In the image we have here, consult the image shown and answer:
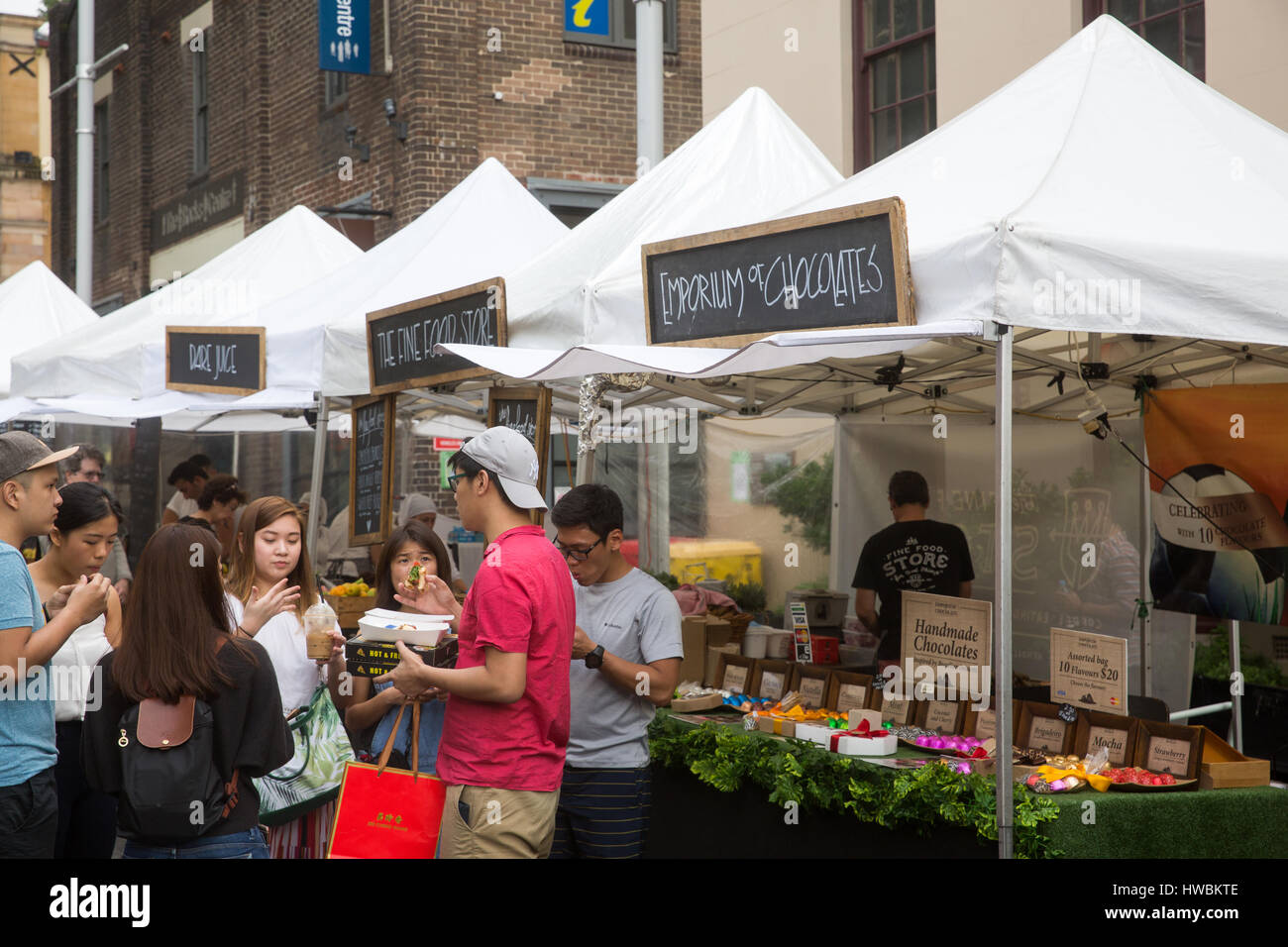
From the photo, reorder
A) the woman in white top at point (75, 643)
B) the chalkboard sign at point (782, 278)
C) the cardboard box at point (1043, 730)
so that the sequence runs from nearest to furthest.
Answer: the woman in white top at point (75, 643)
the chalkboard sign at point (782, 278)
the cardboard box at point (1043, 730)

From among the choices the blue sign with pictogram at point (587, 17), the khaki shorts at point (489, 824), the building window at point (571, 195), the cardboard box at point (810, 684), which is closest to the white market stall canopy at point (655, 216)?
the cardboard box at point (810, 684)

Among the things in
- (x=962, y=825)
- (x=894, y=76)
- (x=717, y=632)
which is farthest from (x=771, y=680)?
(x=894, y=76)

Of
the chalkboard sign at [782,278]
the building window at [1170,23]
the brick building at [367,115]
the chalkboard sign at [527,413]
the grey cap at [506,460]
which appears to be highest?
the brick building at [367,115]

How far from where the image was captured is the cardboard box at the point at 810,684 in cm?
627

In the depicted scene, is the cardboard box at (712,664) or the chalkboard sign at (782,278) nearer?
the chalkboard sign at (782,278)

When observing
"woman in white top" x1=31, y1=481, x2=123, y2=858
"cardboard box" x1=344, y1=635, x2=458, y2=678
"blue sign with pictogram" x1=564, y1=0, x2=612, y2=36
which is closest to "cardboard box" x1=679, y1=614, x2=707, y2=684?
"cardboard box" x1=344, y1=635, x2=458, y2=678

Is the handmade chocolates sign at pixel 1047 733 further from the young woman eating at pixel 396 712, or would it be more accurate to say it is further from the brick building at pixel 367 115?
the brick building at pixel 367 115

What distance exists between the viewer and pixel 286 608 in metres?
4.46

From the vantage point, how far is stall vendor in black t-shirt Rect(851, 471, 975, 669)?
6969 millimetres

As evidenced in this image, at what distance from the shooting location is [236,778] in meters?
3.74

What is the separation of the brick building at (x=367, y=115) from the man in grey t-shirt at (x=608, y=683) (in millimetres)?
12037

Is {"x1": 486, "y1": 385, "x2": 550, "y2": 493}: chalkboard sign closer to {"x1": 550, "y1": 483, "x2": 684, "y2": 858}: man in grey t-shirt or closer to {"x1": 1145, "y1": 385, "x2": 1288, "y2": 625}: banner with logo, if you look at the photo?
{"x1": 550, "y1": 483, "x2": 684, "y2": 858}: man in grey t-shirt

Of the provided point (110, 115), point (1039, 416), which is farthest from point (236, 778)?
point (110, 115)

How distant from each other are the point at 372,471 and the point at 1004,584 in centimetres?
487
